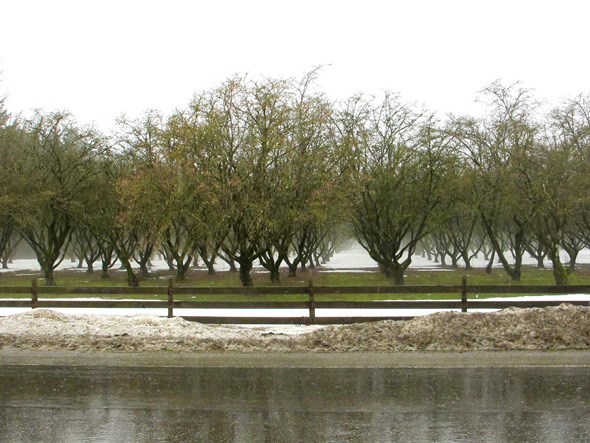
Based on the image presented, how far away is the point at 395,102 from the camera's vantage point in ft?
124

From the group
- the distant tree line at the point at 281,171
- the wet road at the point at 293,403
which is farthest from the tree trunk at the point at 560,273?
the wet road at the point at 293,403

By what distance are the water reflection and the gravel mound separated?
2.18 meters

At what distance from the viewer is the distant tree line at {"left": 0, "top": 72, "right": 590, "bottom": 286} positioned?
98.9ft

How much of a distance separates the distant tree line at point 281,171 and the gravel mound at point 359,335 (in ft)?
45.3

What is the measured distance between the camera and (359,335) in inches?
567

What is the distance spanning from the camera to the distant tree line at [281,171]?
3016 cm

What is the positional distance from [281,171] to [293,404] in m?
21.8

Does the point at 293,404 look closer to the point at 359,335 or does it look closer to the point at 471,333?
the point at 359,335

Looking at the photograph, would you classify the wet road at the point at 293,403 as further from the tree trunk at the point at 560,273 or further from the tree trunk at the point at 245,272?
the tree trunk at the point at 560,273

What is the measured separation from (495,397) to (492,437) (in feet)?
6.72

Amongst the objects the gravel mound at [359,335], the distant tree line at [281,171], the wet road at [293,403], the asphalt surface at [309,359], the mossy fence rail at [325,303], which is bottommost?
the wet road at [293,403]

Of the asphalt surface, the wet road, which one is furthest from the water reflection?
the asphalt surface

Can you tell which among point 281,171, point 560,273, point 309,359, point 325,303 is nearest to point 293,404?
point 309,359

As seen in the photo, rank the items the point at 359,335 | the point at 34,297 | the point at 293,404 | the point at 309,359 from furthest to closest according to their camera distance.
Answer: the point at 34,297
the point at 359,335
the point at 309,359
the point at 293,404
